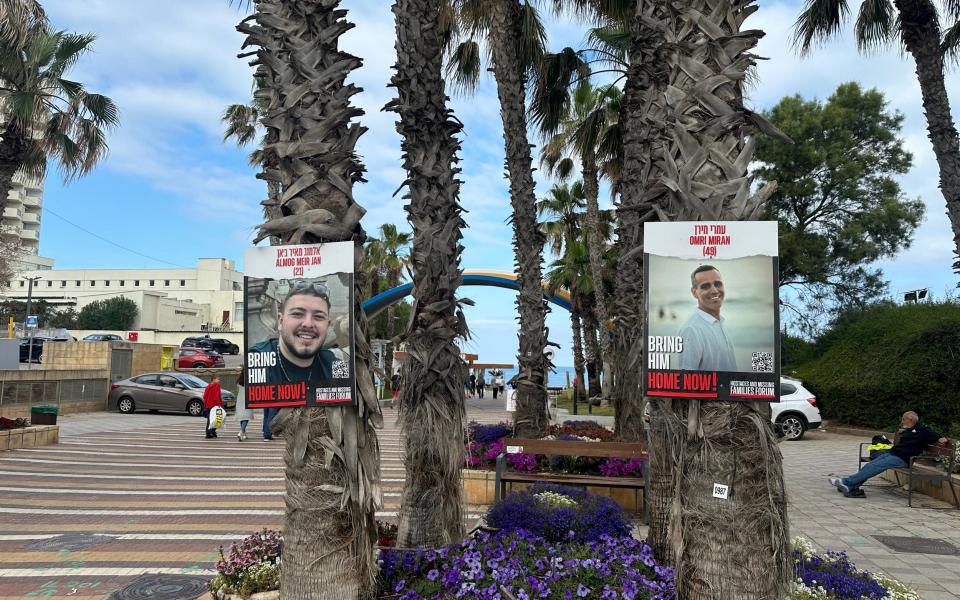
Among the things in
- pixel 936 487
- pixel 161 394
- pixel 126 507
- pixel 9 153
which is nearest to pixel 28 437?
pixel 9 153

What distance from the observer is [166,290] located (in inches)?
3546

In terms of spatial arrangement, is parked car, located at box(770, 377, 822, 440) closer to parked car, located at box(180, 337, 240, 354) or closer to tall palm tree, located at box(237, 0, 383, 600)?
tall palm tree, located at box(237, 0, 383, 600)

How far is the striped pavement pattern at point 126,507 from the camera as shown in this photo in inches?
240

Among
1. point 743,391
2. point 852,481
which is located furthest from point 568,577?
point 852,481

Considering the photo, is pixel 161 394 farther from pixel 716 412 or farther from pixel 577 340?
pixel 716 412

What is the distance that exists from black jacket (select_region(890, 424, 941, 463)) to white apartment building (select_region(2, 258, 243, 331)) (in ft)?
230

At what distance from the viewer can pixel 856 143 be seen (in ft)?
95.4

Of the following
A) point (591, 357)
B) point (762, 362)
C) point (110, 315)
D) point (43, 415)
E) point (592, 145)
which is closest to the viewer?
point (762, 362)

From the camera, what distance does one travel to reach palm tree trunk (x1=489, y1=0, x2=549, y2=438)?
10.8 meters

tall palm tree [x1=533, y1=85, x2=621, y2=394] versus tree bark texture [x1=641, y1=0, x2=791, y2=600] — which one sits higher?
tall palm tree [x1=533, y1=85, x2=621, y2=394]

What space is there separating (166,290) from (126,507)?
89.6 m

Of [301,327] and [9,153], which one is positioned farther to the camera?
[9,153]

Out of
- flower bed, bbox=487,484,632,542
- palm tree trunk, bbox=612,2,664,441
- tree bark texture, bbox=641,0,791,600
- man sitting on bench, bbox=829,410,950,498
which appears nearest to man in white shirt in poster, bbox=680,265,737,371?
tree bark texture, bbox=641,0,791,600

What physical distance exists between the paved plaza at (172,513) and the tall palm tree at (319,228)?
397mm
